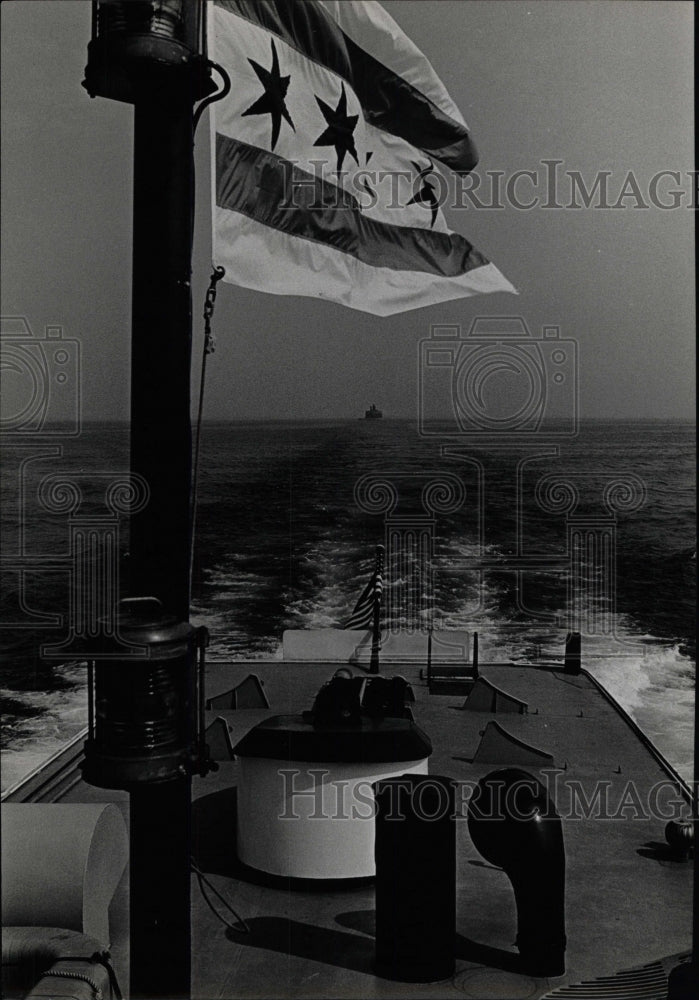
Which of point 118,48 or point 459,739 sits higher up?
point 118,48

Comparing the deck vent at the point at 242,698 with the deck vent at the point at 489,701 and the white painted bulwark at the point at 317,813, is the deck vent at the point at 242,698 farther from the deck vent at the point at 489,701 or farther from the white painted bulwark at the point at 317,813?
the white painted bulwark at the point at 317,813

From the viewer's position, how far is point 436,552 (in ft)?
123

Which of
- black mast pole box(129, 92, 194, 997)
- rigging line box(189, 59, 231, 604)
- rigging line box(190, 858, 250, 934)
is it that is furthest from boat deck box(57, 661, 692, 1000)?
rigging line box(189, 59, 231, 604)

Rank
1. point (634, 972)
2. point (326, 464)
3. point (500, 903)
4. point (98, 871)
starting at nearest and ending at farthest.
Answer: point (634, 972) < point (98, 871) < point (500, 903) < point (326, 464)

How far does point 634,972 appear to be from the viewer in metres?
3.48

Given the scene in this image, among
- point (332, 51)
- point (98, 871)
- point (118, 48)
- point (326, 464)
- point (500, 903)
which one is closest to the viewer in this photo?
point (118, 48)

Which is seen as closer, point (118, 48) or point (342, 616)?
point (118, 48)

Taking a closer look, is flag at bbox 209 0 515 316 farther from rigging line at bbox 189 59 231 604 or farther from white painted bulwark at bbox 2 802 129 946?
white painted bulwark at bbox 2 802 129 946

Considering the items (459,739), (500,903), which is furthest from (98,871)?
(459,739)

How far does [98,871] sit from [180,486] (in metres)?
1.71

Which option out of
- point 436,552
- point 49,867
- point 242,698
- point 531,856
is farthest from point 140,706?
point 436,552

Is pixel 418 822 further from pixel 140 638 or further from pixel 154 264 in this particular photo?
pixel 154 264

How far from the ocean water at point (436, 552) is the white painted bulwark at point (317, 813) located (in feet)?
43.9

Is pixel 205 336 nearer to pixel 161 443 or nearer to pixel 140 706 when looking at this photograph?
pixel 161 443
